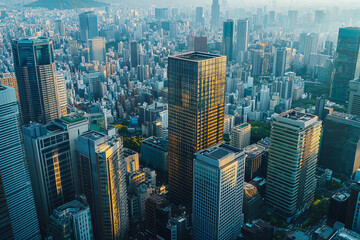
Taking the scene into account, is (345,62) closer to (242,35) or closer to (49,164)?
(242,35)

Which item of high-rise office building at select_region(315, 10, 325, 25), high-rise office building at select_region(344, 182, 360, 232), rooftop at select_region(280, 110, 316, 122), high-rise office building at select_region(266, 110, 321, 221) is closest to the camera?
high-rise office building at select_region(344, 182, 360, 232)

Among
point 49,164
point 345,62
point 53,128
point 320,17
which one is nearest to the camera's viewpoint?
point 49,164

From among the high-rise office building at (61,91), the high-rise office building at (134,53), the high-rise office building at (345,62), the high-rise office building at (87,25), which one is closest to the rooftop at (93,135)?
the high-rise office building at (61,91)

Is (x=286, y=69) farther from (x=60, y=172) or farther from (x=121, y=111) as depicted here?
(x=60, y=172)

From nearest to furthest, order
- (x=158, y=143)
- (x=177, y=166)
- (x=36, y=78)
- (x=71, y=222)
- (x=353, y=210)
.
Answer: (x=71, y=222) → (x=353, y=210) → (x=177, y=166) → (x=158, y=143) → (x=36, y=78)

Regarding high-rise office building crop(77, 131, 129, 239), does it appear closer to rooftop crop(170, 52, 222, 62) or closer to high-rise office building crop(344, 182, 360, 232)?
rooftop crop(170, 52, 222, 62)

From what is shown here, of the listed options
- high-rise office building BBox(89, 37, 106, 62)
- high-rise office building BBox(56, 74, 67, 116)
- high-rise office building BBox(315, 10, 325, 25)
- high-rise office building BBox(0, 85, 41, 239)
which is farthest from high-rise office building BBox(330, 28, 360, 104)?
high-rise office building BBox(315, 10, 325, 25)

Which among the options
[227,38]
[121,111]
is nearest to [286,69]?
[227,38]

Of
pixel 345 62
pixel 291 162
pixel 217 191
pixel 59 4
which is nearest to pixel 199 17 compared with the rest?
pixel 59 4
